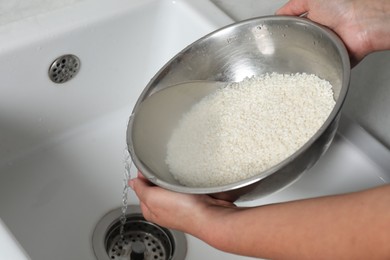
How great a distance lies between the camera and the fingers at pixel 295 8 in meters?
0.64

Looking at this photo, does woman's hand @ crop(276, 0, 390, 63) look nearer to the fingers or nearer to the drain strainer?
the fingers

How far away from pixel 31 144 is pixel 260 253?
0.35m

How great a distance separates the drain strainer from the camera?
70 centimetres

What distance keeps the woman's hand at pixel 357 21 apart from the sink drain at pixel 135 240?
0.93ft

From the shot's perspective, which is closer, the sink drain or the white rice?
the white rice

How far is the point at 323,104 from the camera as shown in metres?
0.58

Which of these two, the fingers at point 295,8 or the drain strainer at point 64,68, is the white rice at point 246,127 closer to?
the fingers at point 295,8

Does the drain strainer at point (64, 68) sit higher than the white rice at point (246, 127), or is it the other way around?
the drain strainer at point (64, 68)

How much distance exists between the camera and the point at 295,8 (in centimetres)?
64

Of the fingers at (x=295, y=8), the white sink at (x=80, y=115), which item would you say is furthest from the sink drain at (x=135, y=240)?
the fingers at (x=295, y=8)

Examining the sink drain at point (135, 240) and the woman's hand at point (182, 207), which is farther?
the sink drain at point (135, 240)

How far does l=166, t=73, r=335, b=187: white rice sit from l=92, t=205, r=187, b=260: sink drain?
168 millimetres

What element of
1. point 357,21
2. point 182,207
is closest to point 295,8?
point 357,21

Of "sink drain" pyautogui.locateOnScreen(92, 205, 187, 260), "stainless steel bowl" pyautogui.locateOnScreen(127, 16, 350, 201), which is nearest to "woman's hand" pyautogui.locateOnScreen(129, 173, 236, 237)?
"stainless steel bowl" pyautogui.locateOnScreen(127, 16, 350, 201)
